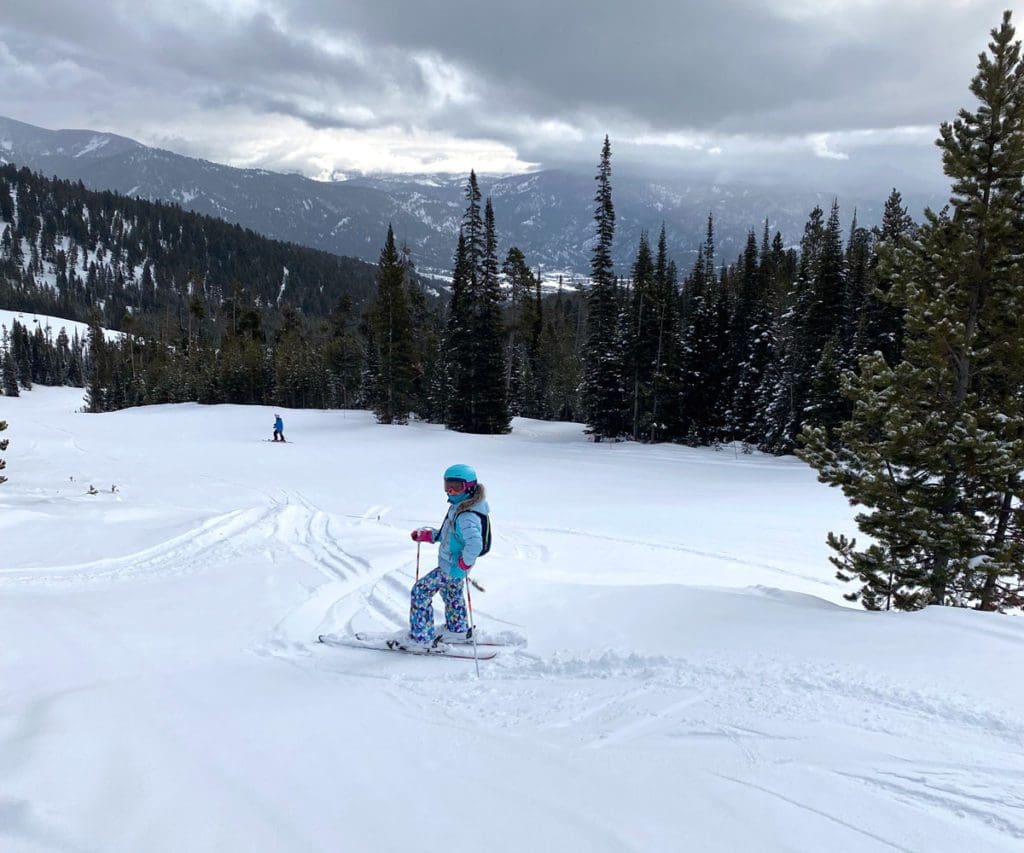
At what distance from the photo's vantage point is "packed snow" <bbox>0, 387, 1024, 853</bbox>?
324 centimetres

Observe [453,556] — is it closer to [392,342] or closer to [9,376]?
[392,342]

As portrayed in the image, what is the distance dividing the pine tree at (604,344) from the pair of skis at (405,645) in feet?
109

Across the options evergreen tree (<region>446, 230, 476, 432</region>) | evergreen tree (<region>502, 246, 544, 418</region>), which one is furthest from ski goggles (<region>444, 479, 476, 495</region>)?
evergreen tree (<region>502, 246, 544, 418</region>)

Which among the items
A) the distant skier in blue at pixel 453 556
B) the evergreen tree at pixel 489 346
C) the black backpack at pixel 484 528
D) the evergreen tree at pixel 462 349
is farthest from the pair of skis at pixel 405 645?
the evergreen tree at pixel 462 349

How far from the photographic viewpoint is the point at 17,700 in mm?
5102

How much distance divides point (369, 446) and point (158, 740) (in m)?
28.4

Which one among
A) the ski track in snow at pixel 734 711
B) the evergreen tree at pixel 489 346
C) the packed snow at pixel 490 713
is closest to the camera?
the packed snow at pixel 490 713

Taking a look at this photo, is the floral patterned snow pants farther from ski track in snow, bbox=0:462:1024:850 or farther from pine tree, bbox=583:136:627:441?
pine tree, bbox=583:136:627:441

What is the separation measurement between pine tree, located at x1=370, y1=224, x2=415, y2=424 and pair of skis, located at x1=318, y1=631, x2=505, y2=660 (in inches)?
1452

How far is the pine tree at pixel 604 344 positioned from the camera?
38.5m

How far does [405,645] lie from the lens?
6.25 metres

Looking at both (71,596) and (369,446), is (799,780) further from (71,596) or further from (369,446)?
(369,446)

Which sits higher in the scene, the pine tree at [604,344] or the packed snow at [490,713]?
the pine tree at [604,344]

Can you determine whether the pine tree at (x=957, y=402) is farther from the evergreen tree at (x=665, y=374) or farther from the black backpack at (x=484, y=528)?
the evergreen tree at (x=665, y=374)
